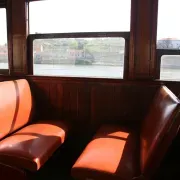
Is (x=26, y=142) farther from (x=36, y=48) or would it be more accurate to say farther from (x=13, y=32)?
(x=13, y=32)

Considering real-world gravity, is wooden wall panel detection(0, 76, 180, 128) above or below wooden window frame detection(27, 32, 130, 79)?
below

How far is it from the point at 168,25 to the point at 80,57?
42.7 inches

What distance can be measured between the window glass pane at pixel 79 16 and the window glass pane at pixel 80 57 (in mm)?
135

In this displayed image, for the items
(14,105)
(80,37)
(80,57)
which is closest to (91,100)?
(80,57)

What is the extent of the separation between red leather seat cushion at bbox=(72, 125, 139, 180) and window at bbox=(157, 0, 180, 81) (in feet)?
2.88

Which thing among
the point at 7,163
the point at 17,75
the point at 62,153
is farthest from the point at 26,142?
the point at 17,75

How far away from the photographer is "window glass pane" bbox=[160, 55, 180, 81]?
2369 mm

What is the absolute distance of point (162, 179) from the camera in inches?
89.0

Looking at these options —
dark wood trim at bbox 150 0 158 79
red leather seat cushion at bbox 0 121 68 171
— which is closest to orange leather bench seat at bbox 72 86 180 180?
red leather seat cushion at bbox 0 121 68 171

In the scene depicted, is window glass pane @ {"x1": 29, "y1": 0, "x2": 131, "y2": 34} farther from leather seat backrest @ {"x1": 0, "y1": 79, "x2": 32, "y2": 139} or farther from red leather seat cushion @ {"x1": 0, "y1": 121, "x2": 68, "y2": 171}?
red leather seat cushion @ {"x1": 0, "y1": 121, "x2": 68, "y2": 171}

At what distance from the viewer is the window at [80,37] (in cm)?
252

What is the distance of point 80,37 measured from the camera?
8.71 feet

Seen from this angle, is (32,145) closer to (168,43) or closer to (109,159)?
(109,159)

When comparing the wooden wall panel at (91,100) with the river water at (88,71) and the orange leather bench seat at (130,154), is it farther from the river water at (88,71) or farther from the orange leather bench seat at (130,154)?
the orange leather bench seat at (130,154)
